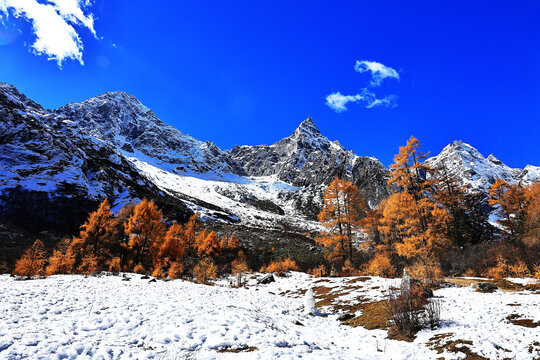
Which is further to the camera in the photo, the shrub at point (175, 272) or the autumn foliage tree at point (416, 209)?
the shrub at point (175, 272)

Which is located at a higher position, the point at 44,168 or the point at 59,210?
the point at 44,168

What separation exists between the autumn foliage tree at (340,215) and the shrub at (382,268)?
109 inches

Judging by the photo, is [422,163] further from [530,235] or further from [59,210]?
[59,210]

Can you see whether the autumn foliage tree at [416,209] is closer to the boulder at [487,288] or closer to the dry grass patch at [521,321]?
the boulder at [487,288]

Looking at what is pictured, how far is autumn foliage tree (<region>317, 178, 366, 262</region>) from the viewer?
84.7 feet

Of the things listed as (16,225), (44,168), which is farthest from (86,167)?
(16,225)

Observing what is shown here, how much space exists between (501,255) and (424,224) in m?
6.44

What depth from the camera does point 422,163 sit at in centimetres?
2066

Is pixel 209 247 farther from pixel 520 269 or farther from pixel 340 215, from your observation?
pixel 520 269

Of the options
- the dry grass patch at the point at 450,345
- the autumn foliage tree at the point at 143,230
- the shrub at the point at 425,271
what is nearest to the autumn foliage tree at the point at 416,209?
the shrub at the point at 425,271

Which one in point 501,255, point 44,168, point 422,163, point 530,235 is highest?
point 44,168

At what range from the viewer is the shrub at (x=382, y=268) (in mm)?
22844

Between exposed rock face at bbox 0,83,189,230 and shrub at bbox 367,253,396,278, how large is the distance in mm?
64723

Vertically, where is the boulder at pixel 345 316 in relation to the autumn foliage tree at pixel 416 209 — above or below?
below
